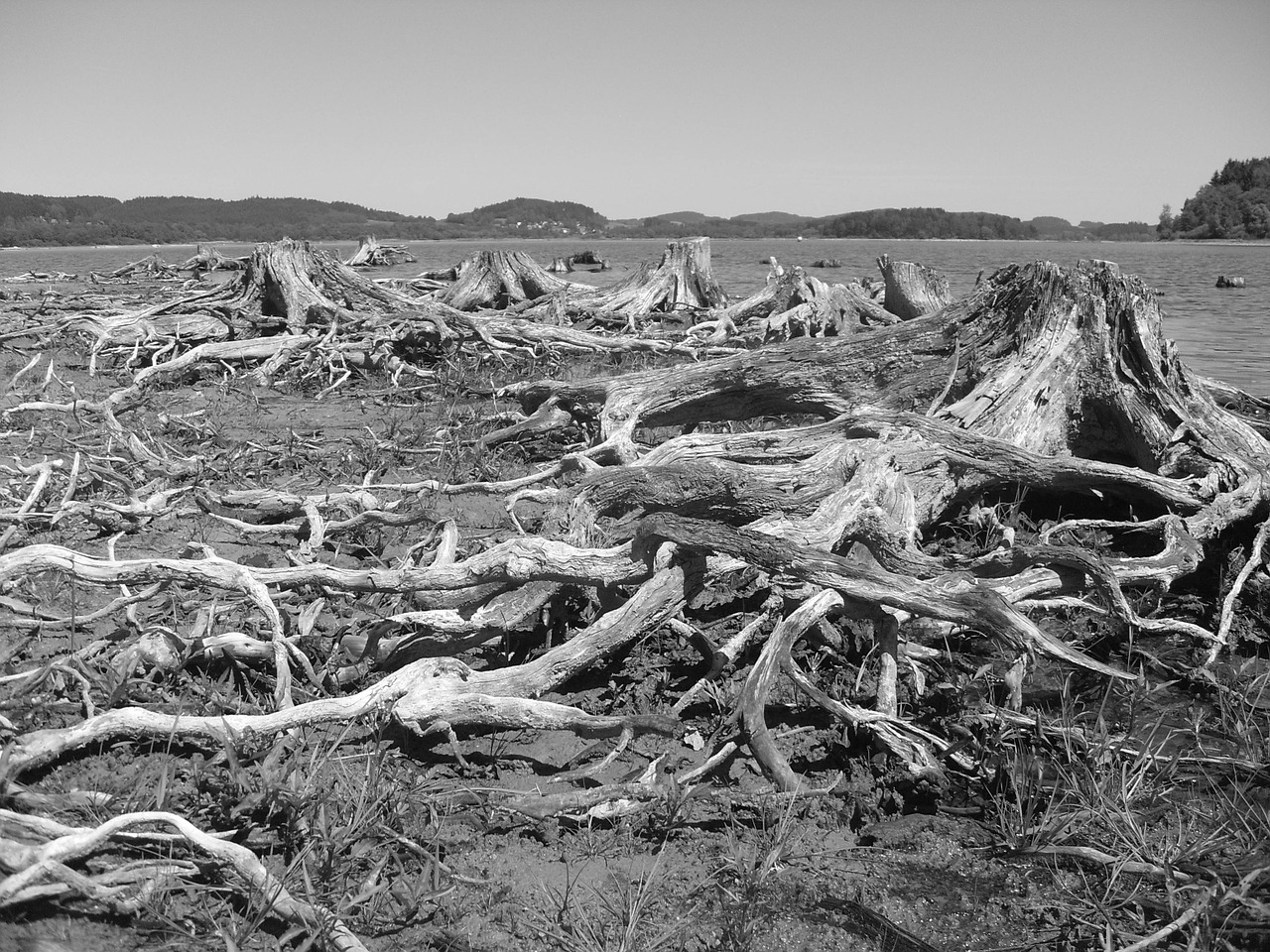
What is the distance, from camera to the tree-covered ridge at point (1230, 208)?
264 ft

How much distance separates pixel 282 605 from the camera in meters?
3.27

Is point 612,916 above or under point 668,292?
under

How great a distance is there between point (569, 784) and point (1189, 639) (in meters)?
2.54

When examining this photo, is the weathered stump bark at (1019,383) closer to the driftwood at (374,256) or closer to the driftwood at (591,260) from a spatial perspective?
the driftwood at (374,256)

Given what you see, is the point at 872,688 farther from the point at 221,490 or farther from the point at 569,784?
the point at 221,490

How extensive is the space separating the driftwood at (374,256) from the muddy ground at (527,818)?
903 inches

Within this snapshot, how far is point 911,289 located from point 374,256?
70.2 feet

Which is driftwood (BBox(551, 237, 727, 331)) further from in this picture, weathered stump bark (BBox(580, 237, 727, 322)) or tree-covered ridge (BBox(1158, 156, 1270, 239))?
tree-covered ridge (BBox(1158, 156, 1270, 239))

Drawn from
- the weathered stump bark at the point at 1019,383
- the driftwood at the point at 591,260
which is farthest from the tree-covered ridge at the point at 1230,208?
the weathered stump bark at the point at 1019,383

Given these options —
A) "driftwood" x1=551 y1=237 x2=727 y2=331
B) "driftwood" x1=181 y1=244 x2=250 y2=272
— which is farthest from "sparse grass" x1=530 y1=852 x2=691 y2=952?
→ "driftwood" x1=181 y1=244 x2=250 y2=272

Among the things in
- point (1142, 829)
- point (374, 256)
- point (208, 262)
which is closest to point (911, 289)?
point (1142, 829)

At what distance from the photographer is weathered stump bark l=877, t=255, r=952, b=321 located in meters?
10.3

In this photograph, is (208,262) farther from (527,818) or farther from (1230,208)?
(1230,208)

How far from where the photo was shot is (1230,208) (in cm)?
8588
